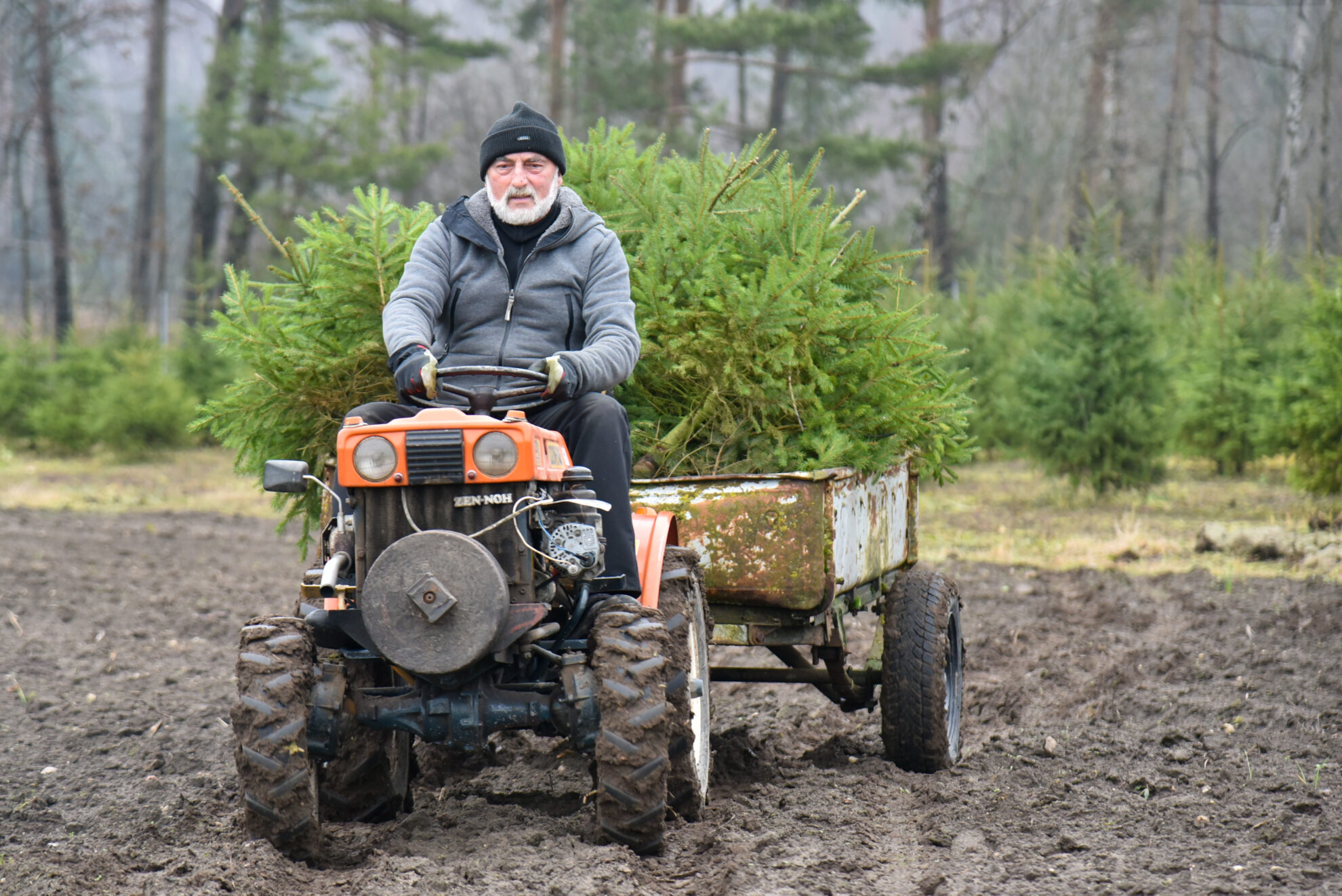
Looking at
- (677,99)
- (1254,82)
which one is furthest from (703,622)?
(1254,82)

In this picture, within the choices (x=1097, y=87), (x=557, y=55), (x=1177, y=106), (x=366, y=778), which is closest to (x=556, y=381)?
(x=366, y=778)

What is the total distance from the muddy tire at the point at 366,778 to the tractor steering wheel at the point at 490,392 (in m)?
0.84

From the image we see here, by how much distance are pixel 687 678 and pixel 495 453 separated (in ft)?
2.97

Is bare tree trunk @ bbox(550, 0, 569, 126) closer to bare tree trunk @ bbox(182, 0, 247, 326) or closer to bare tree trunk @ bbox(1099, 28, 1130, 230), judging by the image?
bare tree trunk @ bbox(182, 0, 247, 326)

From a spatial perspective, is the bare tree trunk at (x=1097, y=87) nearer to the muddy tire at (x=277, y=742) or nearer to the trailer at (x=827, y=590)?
the trailer at (x=827, y=590)

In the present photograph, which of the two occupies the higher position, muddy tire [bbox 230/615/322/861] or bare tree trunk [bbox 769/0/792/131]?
bare tree trunk [bbox 769/0/792/131]

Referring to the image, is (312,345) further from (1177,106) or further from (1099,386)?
(1177,106)

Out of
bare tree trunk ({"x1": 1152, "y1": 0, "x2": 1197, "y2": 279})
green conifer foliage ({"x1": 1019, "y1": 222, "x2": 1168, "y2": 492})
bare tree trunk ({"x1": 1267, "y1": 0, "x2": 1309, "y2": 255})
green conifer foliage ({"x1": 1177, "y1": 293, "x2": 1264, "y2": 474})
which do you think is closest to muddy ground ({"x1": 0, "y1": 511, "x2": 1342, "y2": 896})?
green conifer foliage ({"x1": 1019, "y1": 222, "x2": 1168, "y2": 492})

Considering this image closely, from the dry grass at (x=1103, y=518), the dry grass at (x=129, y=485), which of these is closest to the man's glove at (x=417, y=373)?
the dry grass at (x=1103, y=518)

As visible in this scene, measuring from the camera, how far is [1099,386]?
13.8m

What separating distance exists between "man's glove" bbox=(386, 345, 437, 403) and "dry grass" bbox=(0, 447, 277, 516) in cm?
957

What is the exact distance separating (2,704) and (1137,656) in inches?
220

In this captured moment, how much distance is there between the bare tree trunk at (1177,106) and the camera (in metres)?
27.8

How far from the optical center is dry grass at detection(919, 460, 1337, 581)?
10.6 m
